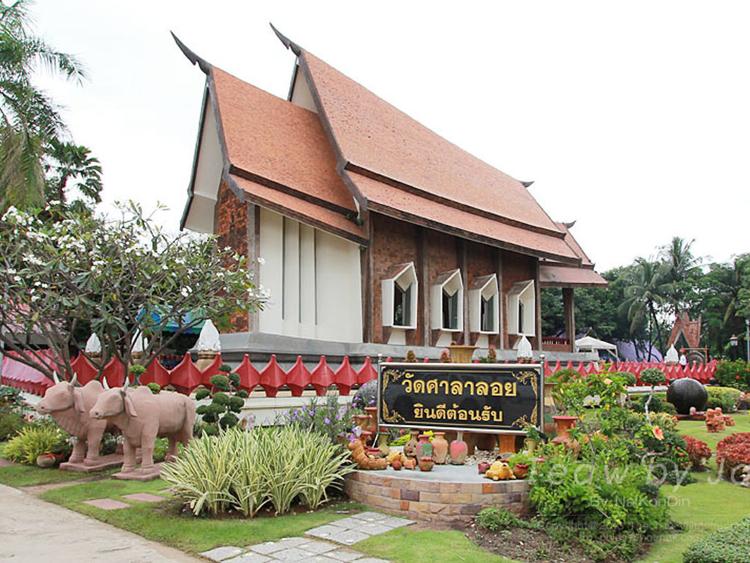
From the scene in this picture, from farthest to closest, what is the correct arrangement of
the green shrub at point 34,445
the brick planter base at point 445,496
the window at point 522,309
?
the window at point 522,309 → the green shrub at point 34,445 → the brick planter base at point 445,496

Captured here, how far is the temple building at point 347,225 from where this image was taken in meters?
15.0

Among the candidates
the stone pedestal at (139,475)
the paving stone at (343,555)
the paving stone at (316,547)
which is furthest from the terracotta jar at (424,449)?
the stone pedestal at (139,475)

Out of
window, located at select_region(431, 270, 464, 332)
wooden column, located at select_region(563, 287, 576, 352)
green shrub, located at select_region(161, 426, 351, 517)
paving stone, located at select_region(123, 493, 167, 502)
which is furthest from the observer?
wooden column, located at select_region(563, 287, 576, 352)

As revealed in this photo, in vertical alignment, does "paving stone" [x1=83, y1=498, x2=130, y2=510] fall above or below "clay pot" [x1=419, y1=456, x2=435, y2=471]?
below

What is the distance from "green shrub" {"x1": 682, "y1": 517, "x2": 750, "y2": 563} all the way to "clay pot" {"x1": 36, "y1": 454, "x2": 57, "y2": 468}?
776cm

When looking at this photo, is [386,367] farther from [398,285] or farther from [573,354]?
[573,354]

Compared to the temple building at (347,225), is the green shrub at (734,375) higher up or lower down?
lower down

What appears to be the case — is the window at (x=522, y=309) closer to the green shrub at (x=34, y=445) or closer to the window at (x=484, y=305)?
the window at (x=484, y=305)

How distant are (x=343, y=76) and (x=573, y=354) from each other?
1226cm

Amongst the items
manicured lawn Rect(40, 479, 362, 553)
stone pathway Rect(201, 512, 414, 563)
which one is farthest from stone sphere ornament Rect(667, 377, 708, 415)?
stone pathway Rect(201, 512, 414, 563)

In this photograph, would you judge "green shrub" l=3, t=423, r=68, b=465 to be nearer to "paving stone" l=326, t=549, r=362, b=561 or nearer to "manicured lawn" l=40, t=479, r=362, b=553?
"manicured lawn" l=40, t=479, r=362, b=553

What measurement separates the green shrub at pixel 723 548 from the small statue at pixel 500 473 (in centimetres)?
173

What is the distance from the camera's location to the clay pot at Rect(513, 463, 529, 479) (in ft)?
20.5

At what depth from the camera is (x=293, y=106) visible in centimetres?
1855
